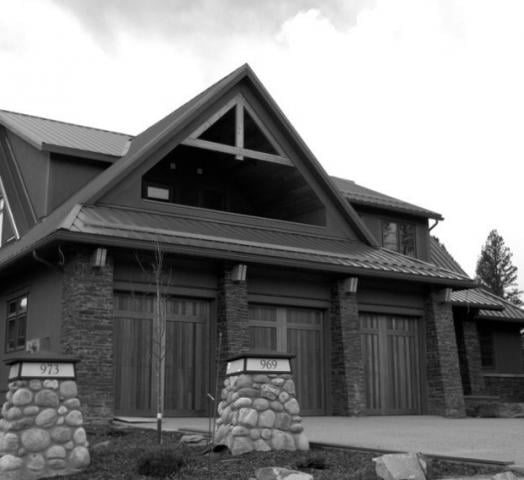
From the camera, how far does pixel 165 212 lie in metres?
17.6

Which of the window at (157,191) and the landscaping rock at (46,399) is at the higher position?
the window at (157,191)

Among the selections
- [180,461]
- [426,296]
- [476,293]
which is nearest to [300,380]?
[426,296]

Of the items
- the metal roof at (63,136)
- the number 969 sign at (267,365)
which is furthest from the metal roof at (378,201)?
the number 969 sign at (267,365)

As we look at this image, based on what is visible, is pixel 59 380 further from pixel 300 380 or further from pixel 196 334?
pixel 300 380

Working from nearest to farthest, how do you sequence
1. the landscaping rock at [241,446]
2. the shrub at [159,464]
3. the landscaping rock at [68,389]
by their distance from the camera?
the shrub at [159,464]
the landscaping rock at [68,389]
the landscaping rock at [241,446]

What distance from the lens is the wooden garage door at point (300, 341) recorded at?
1739cm

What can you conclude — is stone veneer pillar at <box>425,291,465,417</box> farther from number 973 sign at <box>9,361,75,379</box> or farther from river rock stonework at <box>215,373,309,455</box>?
number 973 sign at <box>9,361,75,379</box>

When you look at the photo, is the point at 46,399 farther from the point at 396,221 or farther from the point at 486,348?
the point at 486,348

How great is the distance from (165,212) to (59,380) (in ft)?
27.9

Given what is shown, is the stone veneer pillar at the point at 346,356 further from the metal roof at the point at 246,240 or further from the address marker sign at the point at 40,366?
the address marker sign at the point at 40,366

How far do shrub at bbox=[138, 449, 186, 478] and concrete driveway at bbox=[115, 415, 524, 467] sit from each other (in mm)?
2411

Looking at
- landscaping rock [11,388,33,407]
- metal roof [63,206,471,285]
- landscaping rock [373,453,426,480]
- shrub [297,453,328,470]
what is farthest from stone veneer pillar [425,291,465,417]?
landscaping rock [11,388,33,407]

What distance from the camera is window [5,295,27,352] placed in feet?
57.6

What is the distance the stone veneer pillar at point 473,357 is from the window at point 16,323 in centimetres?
1433
